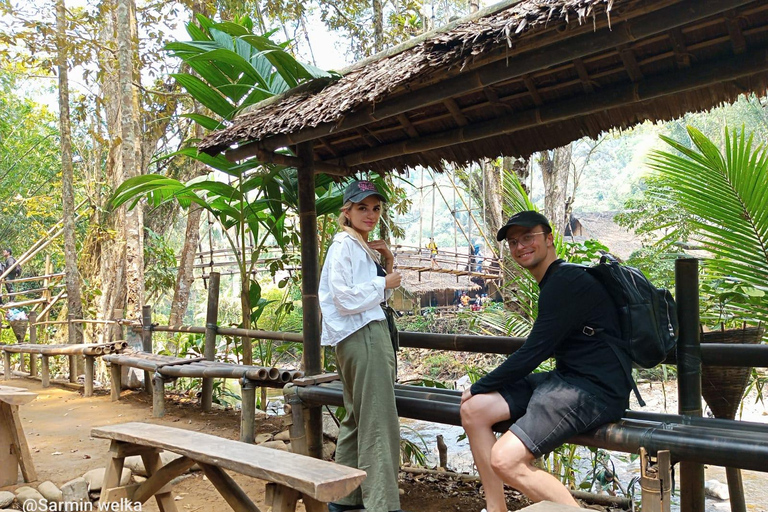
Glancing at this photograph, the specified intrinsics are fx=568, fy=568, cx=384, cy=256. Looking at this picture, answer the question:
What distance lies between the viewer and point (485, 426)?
91.4 inches

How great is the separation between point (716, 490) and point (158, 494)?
17.1ft

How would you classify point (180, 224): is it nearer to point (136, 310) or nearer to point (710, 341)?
point (136, 310)

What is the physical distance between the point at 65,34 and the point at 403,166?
6.10 meters

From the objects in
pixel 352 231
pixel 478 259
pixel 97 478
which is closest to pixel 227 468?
pixel 352 231

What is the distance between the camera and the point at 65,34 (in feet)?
24.3

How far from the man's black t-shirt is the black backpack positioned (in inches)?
1.0

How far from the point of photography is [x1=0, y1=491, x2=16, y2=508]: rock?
299 cm

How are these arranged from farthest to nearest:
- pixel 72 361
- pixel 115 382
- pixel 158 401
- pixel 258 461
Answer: pixel 72 361
pixel 115 382
pixel 158 401
pixel 258 461

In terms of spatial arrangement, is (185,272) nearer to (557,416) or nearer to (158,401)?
(158,401)

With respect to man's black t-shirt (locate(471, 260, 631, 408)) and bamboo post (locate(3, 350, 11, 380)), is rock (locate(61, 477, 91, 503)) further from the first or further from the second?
bamboo post (locate(3, 350, 11, 380))

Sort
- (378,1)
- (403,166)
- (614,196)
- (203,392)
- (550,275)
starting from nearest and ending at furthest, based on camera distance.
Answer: (550,275) < (403,166) < (203,392) < (378,1) < (614,196)

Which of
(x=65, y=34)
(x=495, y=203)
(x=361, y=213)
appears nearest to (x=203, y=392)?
(x=361, y=213)

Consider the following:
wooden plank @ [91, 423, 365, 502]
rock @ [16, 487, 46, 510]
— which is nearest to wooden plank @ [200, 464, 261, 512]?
wooden plank @ [91, 423, 365, 502]

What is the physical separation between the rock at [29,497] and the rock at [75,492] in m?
0.11
